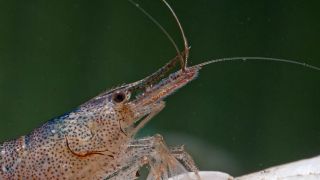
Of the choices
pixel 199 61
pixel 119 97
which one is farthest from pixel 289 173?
pixel 199 61

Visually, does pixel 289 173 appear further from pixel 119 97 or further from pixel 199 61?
pixel 199 61

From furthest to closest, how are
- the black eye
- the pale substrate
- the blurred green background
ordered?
the blurred green background
the black eye
the pale substrate

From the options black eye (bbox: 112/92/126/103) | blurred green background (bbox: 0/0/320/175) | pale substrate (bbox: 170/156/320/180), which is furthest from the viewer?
blurred green background (bbox: 0/0/320/175)

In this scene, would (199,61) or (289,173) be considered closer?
(289,173)

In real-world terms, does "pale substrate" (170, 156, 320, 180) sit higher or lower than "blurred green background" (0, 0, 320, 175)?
lower

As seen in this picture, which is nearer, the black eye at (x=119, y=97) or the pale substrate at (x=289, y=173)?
the pale substrate at (x=289, y=173)

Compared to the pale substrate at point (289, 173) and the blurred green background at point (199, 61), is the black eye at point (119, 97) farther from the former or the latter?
the blurred green background at point (199, 61)

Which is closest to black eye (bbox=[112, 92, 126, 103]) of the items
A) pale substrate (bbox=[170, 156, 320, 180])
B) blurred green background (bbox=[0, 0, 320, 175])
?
pale substrate (bbox=[170, 156, 320, 180])

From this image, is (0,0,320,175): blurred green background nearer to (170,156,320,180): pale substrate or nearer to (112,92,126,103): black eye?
(112,92,126,103): black eye

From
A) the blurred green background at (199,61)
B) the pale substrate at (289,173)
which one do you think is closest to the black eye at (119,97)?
the pale substrate at (289,173)

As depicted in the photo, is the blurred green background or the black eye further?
the blurred green background
